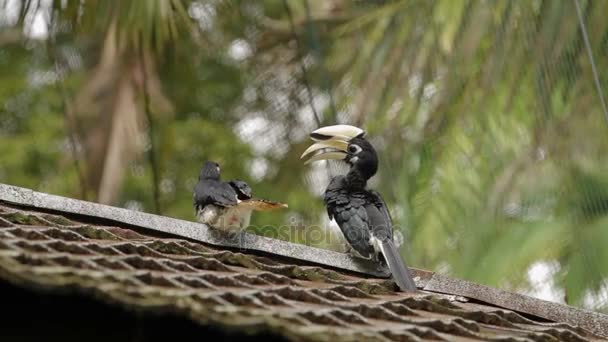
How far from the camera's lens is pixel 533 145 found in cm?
848

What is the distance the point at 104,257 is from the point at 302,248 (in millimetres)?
1179

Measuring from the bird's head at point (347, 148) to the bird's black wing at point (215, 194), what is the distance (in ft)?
1.85

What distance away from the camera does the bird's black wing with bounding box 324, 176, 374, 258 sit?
4883mm

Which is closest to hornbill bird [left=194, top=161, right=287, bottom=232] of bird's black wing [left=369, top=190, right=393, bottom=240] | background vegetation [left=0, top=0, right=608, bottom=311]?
bird's black wing [left=369, top=190, right=393, bottom=240]

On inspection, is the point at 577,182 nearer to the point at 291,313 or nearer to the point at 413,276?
the point at 413,276

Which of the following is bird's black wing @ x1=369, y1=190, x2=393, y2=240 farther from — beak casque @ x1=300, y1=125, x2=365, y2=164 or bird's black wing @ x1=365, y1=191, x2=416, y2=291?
beak casque @ x1=300, y1=125, x2=365, y2=164

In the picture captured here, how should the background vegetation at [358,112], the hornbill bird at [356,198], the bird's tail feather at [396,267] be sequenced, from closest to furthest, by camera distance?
the bird's tail feather at [396,267] → the hornbill bird at [356,198] → the background vegetation at [358,112]

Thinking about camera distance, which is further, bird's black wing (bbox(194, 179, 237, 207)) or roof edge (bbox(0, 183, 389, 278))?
bird's black wing (bbox(194, 179, 237, 207))

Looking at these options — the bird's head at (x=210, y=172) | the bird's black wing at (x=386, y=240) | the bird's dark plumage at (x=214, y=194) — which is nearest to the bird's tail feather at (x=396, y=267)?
the bird's black wing at (x=386, y=240)

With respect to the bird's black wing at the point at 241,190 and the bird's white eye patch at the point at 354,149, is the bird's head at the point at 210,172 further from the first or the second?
the bird's white eye patch at the point at 354,149

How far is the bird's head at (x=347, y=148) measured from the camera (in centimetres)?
538

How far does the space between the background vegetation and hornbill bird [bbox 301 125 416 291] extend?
0.62 m

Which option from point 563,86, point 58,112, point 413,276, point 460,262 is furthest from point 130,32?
point 58,112

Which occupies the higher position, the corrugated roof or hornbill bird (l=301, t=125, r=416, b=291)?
hornbill bird (l=301, t=125, r=416, b=291)
